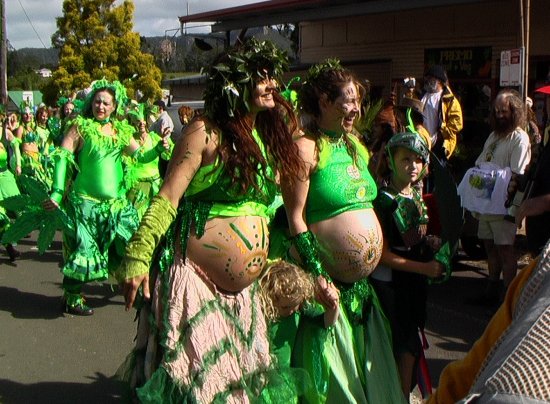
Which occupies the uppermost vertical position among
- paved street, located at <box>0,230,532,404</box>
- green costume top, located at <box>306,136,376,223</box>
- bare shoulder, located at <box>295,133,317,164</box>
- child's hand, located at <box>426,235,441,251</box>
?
bare shoulder, located at <box>295,133,317,164</box>

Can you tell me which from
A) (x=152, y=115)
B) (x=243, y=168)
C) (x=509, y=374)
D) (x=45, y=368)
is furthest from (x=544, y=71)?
(x=509, y=374)

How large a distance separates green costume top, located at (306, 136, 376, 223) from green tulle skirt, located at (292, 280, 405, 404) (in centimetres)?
44

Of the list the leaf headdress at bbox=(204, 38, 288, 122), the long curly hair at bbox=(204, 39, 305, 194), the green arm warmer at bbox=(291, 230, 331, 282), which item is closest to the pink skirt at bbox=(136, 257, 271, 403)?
the green arm warmer at bbox=(291, 230, 331, 282)

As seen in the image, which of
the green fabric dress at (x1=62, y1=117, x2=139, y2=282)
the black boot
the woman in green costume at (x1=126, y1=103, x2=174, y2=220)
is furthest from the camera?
the black boot

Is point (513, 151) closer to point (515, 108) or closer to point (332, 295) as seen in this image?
point (515, 108)

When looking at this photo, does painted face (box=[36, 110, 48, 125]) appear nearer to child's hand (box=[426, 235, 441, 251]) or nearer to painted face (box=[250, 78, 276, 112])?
child's hand (box=[426, 235, 441, 251])

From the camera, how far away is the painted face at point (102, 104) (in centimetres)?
638

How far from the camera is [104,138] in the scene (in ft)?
21.3

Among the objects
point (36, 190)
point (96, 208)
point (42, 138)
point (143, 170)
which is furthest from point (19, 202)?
point (42, 138)

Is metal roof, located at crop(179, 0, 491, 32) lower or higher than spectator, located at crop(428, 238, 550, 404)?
higher

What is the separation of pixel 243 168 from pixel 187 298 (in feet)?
1.83

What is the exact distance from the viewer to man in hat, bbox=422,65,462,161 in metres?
8.41

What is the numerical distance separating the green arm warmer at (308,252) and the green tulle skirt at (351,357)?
31 centimetres

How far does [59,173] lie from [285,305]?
3058 millimetres
